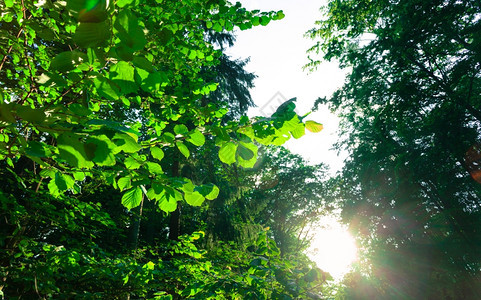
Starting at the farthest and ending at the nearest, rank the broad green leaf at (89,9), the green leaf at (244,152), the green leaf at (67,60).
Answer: the green leaf at (244,152), the green leaf at (67,60), the broad green leaf at (89,9)

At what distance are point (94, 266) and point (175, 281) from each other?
47.9 inches

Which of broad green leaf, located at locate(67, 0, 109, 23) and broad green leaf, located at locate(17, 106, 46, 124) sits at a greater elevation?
broad green leaf, located at locate(67, 0, 109, 23)

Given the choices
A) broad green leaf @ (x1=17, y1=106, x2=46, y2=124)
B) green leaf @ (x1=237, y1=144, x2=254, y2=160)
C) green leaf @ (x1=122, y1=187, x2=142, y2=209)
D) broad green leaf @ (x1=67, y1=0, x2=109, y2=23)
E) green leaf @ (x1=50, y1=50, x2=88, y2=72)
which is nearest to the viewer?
broad green leaf @ (x1=67, y1=0, x2=109, y2=23)

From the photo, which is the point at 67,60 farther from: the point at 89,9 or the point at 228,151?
the point at 228,151

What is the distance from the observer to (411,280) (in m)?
13.2

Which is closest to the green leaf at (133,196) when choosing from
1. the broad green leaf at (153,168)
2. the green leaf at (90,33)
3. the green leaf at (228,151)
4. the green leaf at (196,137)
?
the broad green leaf at (153,168)

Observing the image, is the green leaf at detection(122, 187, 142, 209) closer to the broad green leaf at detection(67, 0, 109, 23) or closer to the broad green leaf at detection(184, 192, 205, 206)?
the broad green leaf at detection(184, 192, 205, 206)

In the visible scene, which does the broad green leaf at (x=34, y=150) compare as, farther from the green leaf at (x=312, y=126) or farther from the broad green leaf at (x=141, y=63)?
the green leaf at (x=312, y=126)

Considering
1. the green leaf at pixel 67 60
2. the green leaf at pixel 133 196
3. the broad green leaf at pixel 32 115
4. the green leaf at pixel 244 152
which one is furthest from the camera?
the green leaf at pixel 133 196

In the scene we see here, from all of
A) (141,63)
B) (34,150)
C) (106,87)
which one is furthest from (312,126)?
(34,150)

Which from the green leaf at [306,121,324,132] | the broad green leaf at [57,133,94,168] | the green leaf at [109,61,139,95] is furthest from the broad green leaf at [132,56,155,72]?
the green leaf at [306,121,324,132]

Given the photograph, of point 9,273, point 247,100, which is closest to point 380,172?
point 247,100

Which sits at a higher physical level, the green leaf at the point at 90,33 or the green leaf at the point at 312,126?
the green leaf at the point at 90,33

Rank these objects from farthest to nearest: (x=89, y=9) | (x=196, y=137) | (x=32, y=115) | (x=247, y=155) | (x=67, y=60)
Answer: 1. (x=196, y=137)
2. (x=247, y=155)
3. (x=67, y=60)
4. (x=32, y=115)
5. (x=89, y=9)
